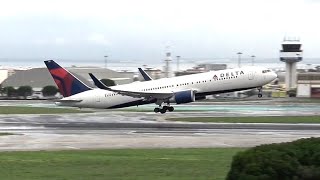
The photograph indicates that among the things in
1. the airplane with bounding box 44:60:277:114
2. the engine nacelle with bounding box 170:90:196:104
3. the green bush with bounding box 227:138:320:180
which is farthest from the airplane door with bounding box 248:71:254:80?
the green bush with bounding box 227:138:320:180

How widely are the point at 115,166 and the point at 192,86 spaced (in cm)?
3814

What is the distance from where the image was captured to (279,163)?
11758 millimetres

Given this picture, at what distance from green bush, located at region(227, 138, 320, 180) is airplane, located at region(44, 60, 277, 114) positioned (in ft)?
145

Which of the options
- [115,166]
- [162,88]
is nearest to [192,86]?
[162,88]

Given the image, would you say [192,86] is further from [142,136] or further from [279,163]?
[279,163]

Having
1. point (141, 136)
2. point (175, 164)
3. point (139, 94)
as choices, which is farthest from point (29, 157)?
point (139, 94)

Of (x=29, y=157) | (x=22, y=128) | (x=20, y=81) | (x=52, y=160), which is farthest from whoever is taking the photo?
(x=20, y=81)

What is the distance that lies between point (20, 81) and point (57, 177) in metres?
149

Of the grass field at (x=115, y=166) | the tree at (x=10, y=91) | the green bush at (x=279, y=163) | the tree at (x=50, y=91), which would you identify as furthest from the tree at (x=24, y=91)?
the green bush at (x=279, y=163)

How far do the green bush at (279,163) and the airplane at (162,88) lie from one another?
44.1m

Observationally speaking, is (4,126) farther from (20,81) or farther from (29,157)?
(20,81)

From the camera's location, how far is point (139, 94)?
58156mm

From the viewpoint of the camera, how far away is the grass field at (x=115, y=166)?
17484 mm

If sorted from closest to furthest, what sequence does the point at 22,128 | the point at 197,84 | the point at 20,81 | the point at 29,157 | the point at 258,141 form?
Result: the point at 29,157 < the point at 258,141 < the point at 22,128 < the point at 197,84 < the point at 20,81
